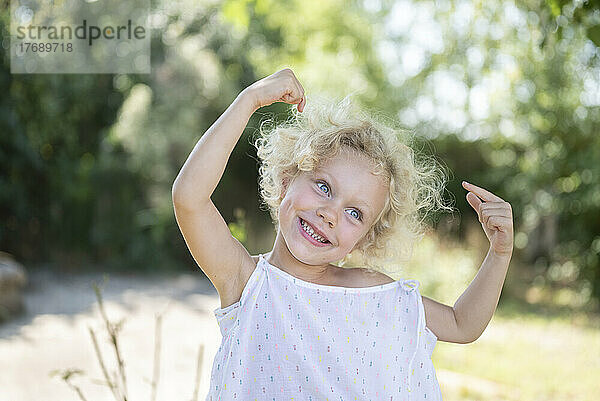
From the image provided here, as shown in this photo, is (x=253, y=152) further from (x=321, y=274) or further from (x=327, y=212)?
(x=327, y=212)

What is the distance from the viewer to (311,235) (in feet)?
4.54

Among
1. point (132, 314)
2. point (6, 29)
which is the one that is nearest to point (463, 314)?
point (132, 314)

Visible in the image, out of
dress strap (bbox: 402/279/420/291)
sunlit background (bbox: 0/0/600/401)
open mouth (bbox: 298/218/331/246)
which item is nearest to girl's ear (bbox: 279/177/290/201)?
open mouth (bbox: 298/218/331/246)

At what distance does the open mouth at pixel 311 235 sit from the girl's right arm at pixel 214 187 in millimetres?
129

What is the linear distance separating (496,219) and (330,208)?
36cm

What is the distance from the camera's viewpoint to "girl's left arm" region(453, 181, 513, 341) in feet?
4.77

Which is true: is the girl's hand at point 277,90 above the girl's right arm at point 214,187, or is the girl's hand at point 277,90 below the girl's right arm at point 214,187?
above

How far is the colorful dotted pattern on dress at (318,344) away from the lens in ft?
4.36

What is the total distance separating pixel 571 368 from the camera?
4.92m

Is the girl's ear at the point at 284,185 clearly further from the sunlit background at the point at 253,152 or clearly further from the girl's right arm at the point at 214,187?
the sunlit background at the point at 253,152

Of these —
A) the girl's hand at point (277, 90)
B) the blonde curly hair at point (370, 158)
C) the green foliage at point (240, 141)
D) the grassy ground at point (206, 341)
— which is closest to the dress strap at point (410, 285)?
the blonde curly hair at point (370, 158)

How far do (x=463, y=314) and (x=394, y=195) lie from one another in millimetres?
304

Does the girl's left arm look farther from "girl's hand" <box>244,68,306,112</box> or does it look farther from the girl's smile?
"girl's hand" <box>244,68,306,112</box>

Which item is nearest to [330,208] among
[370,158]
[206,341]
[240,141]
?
[370,158]
